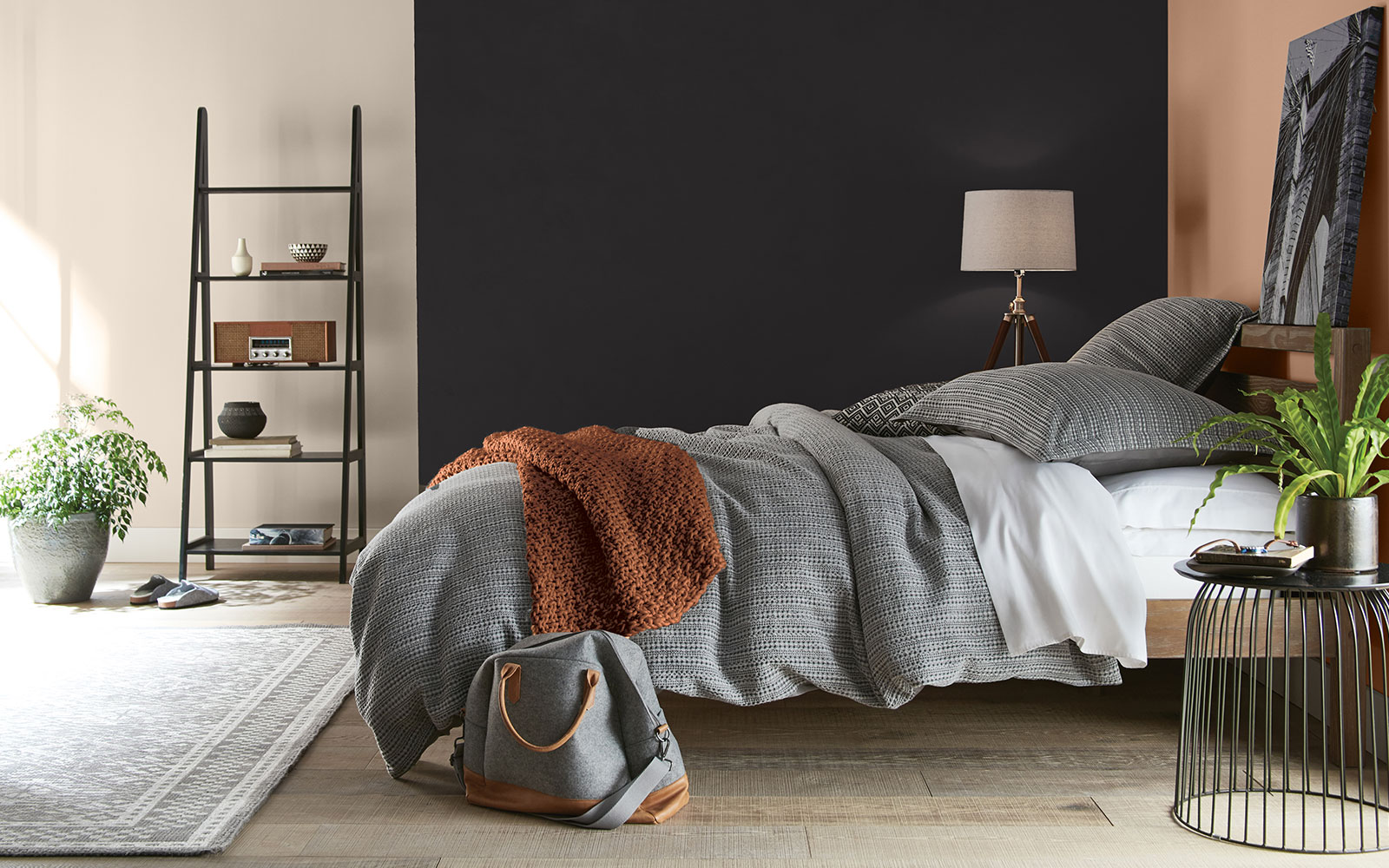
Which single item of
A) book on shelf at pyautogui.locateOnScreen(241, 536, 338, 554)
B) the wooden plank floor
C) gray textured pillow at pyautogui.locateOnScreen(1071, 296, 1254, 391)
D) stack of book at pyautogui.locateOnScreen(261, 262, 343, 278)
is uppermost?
stack of book at pyautogui.locateOnScreen(261, 262, 343, 278)

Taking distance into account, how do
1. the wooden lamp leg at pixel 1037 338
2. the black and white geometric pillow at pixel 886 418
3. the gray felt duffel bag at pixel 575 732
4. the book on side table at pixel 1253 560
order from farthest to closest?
the wooden lamp leg at pixel 1037 338, the black and white geometric pillow at pixel 886 418, the gray felt duffel bag at pixel 575 732, the book on side table at pixel 1253 560

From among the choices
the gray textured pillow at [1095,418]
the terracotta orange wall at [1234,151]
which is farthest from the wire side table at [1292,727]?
the terracotta orange wall at [1234,151]

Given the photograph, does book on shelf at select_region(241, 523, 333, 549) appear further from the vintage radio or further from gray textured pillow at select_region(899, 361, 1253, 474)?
gray textured pillow at select_region(899, 361, 1253, 474)

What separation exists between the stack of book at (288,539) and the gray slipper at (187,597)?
0.39m

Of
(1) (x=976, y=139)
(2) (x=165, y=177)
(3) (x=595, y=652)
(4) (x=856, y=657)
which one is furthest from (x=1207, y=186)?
(2) (x=165, y=177)

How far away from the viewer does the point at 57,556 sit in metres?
4.26

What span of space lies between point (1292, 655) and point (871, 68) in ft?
9.44

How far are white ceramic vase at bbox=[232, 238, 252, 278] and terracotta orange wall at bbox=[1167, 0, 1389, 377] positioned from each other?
3.55 meters

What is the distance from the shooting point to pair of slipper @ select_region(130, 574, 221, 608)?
420 cm

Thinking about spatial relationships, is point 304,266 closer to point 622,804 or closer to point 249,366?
point 249,366

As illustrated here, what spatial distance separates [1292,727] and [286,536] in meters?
3.54

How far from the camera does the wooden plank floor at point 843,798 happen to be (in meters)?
2.13

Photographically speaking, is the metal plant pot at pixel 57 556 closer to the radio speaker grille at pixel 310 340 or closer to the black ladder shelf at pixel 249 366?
the black ladder shelf at pixel 249 366

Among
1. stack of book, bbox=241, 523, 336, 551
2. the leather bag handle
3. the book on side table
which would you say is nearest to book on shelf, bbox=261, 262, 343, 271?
stack of book, bbox=241, 523, 336, 551
